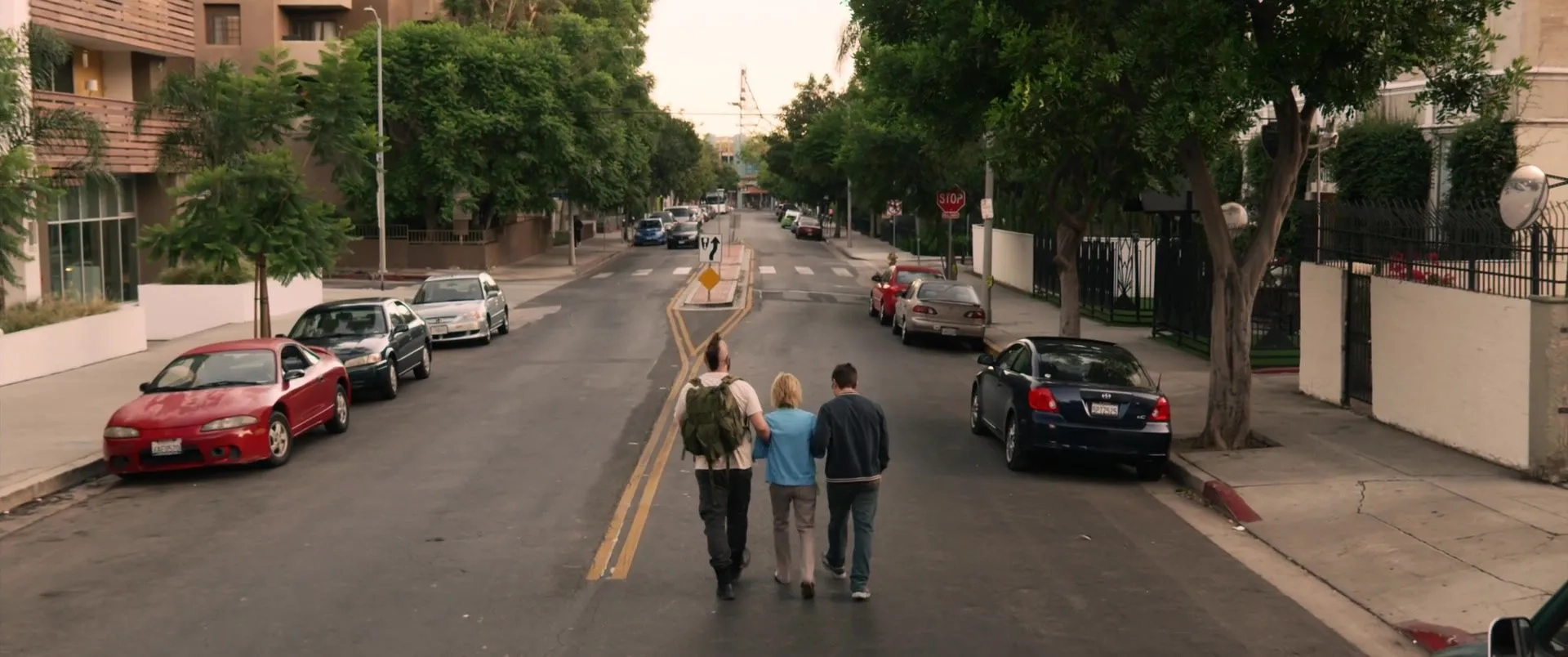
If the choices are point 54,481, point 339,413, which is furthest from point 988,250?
point 54,481

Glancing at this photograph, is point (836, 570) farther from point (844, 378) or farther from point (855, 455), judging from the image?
point (844, 378)

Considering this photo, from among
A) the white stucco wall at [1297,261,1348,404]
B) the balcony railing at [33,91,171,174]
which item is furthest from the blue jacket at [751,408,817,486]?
the balcony railing at [33,91,171,174]

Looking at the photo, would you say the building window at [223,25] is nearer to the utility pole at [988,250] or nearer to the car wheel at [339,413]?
the utility pole at [988,250]

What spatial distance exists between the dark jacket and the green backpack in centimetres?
53

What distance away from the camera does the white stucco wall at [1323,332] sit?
19.0 metres

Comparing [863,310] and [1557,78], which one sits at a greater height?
[1557,78]

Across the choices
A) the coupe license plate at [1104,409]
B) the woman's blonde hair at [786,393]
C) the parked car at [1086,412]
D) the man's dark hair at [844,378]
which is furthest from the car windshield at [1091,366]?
the woman's blonde hair at [786,393]

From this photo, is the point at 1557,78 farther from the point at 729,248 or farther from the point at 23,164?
the point at 729,248

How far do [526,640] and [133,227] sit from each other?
30142 millimetres

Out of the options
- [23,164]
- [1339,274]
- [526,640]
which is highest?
[23,164]

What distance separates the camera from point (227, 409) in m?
15.0

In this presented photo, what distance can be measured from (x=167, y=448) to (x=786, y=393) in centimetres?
801

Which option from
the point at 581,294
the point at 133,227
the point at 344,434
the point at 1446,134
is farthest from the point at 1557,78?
the point at 133,227

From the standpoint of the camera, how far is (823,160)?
204 feet
